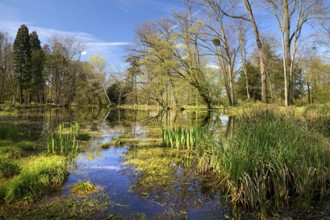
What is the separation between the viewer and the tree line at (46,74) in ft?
125

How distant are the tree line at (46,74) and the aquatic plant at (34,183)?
107 feet

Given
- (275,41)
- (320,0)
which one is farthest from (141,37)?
(320,0)

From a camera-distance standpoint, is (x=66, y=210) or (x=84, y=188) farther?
(x=84, y=188)

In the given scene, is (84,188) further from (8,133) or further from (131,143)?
(8,133)

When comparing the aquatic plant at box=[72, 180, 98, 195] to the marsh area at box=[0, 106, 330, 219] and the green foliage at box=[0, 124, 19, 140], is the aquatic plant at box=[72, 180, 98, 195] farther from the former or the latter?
the green foliage at box=[0, 124, 19, 140]

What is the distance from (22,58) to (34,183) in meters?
39.8

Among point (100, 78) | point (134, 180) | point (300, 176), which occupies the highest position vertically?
point (100, 78)

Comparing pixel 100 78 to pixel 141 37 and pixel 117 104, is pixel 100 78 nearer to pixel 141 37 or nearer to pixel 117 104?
pixel 117 104

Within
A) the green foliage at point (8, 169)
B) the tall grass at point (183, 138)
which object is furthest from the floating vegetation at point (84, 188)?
the tall grass at point (183, 138)

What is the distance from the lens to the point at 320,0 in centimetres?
1955

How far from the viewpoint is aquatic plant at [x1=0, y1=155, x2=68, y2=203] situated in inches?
169

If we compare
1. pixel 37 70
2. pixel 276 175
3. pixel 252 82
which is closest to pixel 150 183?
pixel 276 175

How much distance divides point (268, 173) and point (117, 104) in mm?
51941

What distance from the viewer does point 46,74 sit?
46.4m
